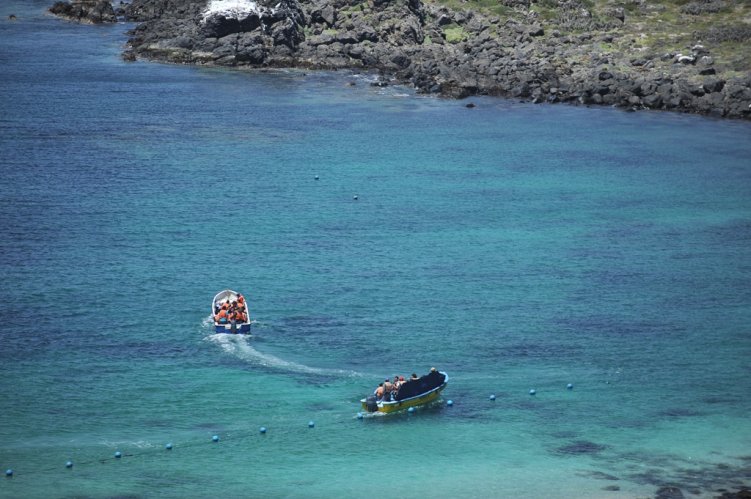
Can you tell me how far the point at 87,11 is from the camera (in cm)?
19362

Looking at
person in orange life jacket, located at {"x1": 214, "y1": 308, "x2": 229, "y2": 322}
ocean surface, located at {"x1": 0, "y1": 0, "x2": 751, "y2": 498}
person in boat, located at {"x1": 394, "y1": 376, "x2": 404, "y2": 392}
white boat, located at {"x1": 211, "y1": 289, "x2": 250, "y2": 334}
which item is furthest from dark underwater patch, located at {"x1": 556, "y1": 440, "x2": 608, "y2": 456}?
person in orange life jacket, located at {"x1": 214, "y1": 308, "x2": 229, "y2": 322}

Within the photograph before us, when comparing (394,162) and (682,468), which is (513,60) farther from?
(682,468)

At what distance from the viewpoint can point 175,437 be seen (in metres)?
59.9

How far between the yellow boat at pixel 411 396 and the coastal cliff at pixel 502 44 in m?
86.0

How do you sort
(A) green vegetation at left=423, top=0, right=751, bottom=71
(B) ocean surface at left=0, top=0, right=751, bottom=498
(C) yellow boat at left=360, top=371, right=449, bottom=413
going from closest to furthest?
(B) ocean surface at left=0, top=0, right=751, bottom=498
(C) yellow boat at left=360, top=371, right=449, bottom=413
(A) green vegetation at left=423, top=0, right=751, bottom=71

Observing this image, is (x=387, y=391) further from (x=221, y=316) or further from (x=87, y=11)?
(x=87, y=11)

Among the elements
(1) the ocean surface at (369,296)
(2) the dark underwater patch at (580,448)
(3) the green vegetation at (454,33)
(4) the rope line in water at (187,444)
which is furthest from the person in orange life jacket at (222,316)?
(3) the green vegetation at (454,33)

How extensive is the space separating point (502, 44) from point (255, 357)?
9923 centimetres

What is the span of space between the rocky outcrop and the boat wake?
440 ft

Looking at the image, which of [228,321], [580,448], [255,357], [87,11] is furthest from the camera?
[87,11]

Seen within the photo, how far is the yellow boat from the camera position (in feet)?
205

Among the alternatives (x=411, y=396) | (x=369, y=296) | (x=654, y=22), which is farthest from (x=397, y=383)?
(x=654, y=22)

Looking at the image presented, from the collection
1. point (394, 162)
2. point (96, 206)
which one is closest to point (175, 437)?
point (96, 206)

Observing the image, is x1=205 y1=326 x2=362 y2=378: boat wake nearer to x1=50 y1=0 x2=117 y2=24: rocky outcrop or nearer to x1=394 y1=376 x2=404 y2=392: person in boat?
x1=394 y1=376 x2=404 y2=392: person in boat
